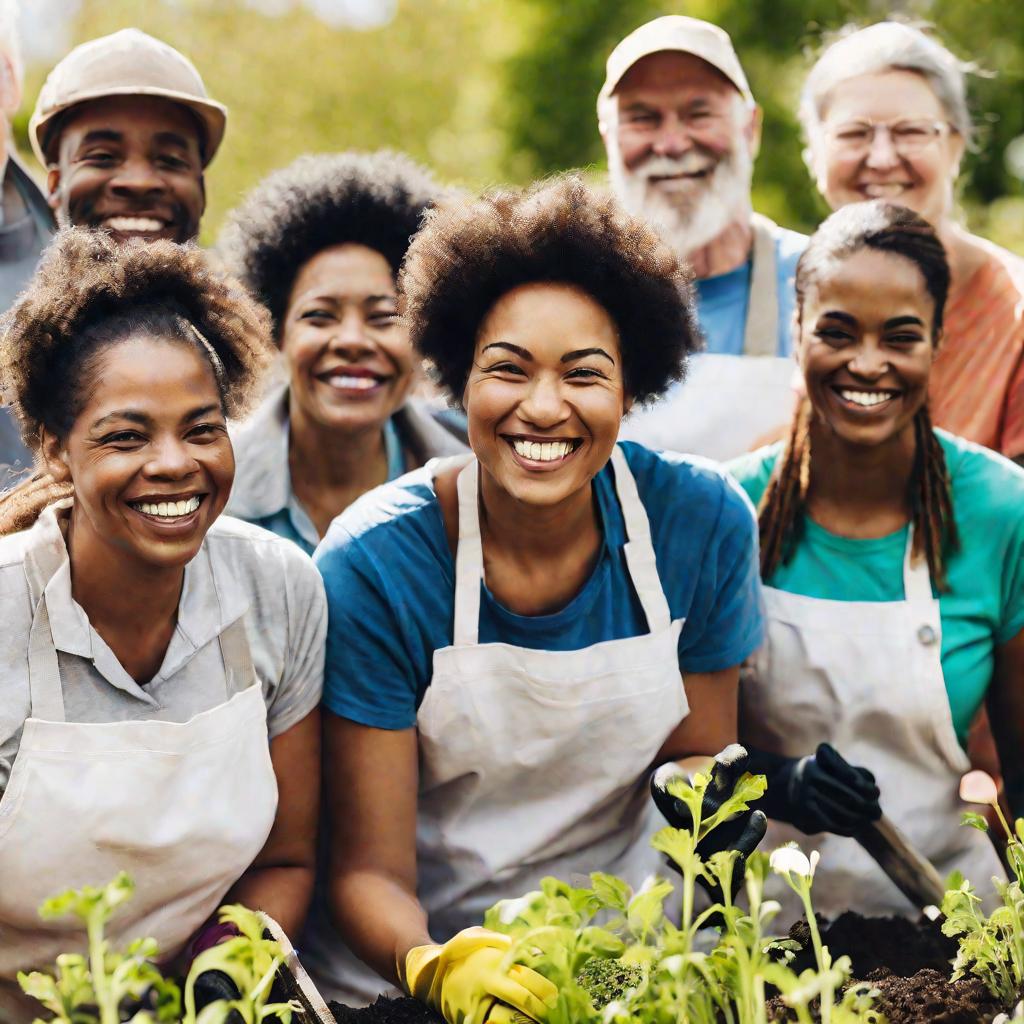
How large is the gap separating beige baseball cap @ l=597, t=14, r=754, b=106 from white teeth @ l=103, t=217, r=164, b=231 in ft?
3.99

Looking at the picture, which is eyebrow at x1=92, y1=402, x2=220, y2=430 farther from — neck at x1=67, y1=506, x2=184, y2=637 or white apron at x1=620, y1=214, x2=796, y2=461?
white apron at x1=620, y1=214, x2=796, y2=461

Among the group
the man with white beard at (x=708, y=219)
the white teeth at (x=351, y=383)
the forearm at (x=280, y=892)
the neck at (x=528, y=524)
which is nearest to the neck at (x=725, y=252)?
the man with white beard at (x=708, y=219)

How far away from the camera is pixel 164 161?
10.8 feet

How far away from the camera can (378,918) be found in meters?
2.26

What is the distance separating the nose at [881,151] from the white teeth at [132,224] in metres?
1.68

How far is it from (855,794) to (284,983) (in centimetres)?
108

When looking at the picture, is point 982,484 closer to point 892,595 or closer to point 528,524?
point 892,595

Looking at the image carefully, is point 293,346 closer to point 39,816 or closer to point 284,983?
point 39,816

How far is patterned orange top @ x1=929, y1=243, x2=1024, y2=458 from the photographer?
3236mm

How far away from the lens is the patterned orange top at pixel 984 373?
324cm

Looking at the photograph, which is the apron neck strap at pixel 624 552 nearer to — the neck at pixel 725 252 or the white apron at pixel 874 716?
the white apron at pixel 874 716

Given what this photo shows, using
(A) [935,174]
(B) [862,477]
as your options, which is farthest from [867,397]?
(A) [935,174]

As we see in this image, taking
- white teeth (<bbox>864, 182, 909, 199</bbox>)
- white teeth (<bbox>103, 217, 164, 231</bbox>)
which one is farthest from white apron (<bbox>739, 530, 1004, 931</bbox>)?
white teeth (<bbox>103, 217, 164, 231</bbox>)

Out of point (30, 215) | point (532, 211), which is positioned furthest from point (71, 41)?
point (532, 211)
